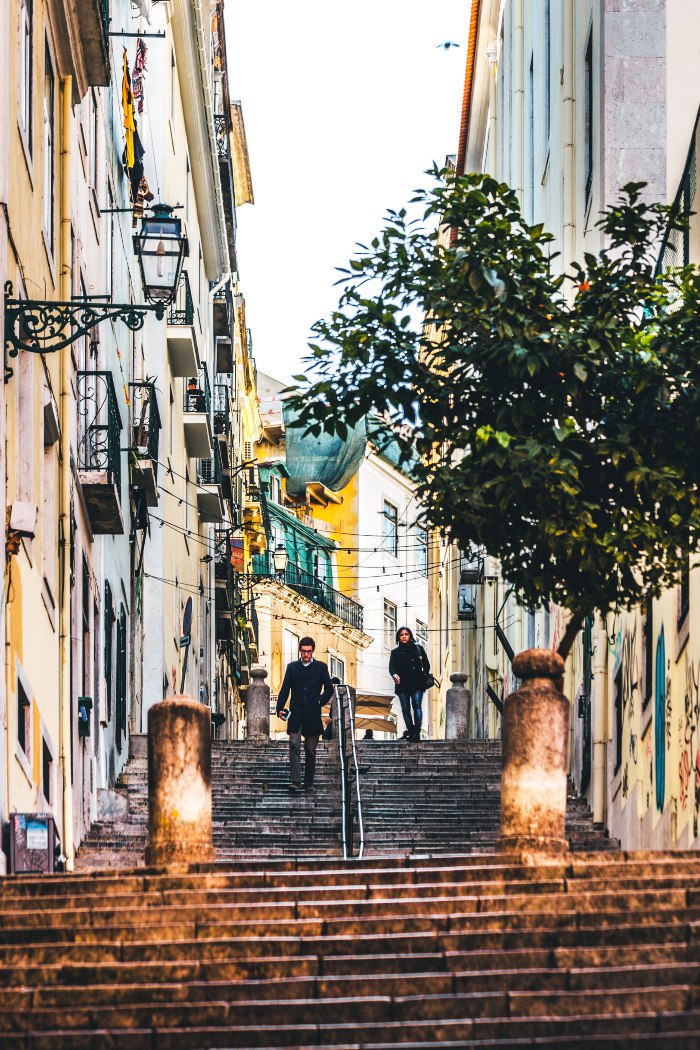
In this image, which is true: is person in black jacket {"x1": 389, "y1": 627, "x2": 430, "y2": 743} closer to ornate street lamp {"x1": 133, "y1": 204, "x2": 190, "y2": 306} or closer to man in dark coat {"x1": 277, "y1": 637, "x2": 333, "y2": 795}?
man in dark coat {"x1": 277, "y1": 637, "x2": 333, "y2": 795}

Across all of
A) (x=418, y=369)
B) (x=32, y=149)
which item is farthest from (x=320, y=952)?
(x=32, y=149)

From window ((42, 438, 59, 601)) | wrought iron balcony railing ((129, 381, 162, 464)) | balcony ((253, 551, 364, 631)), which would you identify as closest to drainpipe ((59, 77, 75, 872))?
window ((42, 438, 59, 601))

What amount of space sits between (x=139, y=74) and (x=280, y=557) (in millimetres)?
27305

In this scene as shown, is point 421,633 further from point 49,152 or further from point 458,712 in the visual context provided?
point 49,152

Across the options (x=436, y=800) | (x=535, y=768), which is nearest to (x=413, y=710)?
(x=436, y=800)

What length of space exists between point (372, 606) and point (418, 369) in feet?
163

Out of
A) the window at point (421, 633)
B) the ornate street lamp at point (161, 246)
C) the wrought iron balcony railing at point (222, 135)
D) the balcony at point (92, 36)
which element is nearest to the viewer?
the balcony at point (92, 36)

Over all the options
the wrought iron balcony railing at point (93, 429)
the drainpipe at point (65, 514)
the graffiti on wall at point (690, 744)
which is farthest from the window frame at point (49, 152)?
the graffiti on wall at point (690, 744)

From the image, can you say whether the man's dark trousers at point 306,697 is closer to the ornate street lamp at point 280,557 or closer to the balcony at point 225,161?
the balcony at point 225,161

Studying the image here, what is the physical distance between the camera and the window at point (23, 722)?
51.0ft

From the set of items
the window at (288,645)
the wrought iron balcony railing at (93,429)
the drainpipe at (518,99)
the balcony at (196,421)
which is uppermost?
the drainpipe at (518,99)

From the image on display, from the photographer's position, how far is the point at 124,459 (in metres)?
25.7

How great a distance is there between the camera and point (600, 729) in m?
23.1

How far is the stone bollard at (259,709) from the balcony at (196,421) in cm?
757
